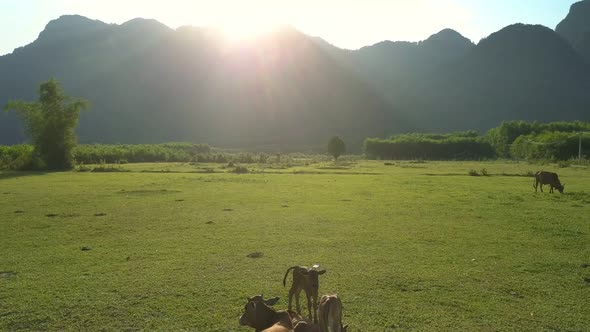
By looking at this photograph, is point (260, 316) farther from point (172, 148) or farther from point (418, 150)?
point (418, 150)

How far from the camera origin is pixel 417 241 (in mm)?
12898

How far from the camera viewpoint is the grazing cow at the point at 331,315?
581 centimetres

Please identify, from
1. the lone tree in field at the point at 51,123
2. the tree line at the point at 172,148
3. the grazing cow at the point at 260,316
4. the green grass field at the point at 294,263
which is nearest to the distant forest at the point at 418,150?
the tree line at the point at 172,148

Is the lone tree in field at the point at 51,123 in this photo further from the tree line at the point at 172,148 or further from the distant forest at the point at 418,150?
the distant forest at the point at 418,150

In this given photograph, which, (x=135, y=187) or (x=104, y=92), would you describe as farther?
(x=104, y=92)

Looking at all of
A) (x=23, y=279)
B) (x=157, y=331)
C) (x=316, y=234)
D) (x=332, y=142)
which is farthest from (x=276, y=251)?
(x=332, y=142)

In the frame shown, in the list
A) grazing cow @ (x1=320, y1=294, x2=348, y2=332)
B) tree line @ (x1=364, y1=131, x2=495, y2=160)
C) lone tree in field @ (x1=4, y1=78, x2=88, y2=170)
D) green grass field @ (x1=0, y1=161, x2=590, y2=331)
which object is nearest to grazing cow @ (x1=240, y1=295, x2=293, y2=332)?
grazing cow @ (x1=320, y1=294, x2=348, y2=332)

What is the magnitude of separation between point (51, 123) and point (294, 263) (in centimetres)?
5637

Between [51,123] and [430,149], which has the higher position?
[51,123]

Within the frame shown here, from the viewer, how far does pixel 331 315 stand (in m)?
5.81

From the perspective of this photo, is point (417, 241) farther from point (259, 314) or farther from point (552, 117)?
point (552, 117)

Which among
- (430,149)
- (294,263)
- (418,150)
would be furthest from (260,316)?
(430,149)

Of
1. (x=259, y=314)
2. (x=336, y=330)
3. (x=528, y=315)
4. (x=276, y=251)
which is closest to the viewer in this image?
(x=336, y=330)

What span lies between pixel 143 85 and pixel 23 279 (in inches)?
7798
